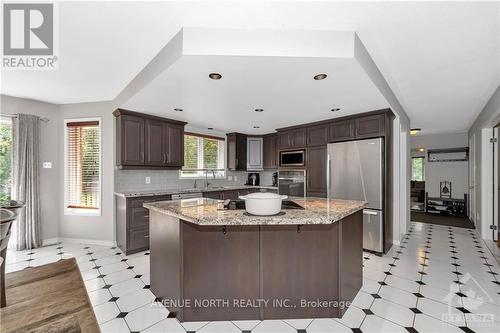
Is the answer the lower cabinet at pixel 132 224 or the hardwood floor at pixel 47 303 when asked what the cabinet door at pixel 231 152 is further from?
the hardwood floor at pixel 47 303

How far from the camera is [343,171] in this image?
395cm

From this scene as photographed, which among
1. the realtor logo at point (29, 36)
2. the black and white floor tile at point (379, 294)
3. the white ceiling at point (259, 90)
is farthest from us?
the white ceiling at point (259, 90)

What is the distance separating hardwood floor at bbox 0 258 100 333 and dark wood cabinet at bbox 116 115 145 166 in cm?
276

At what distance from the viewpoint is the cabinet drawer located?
3570mm

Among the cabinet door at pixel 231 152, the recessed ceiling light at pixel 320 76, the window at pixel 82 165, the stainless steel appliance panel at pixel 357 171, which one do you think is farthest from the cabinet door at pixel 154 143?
the stainless steel appliance panel at pixel 357 171

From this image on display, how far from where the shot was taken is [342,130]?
4043 millimetres

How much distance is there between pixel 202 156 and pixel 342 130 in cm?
308

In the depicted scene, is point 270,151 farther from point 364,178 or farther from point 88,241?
point 88,241

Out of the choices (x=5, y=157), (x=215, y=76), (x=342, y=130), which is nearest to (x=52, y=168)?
(x=5, y=157)

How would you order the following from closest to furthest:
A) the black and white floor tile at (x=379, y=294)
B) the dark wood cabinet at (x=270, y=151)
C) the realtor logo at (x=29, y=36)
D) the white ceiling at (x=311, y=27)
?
the white ceiling at (x=311, y=27) < the realtor logo at (x=29, y=36) < the black and white floor tile at (x=379, y=294) < the dark wood cabinet at (x=270, y=151)

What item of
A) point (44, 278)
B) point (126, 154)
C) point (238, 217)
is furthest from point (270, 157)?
point (44, 278)

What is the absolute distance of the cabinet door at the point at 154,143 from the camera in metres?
4.02

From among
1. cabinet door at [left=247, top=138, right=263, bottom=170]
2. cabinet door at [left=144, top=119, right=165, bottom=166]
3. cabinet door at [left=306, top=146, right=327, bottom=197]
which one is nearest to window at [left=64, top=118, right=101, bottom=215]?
cabinet door at [left=144, top=119, right=165, bottom=166]

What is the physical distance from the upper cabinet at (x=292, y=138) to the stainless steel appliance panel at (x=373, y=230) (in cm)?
177
